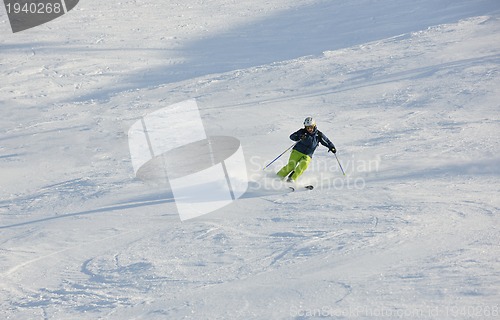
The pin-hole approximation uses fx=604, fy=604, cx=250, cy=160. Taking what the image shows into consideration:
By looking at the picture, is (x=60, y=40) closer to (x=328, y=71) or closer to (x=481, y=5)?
(x=328, y=71)

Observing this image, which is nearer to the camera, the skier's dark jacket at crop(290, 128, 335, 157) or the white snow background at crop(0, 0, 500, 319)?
the white snow background at crop(0, 0, 500, 319)

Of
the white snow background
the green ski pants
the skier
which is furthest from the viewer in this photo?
the skier

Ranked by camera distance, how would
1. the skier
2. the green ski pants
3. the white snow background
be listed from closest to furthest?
the white snow background, the green ski pants, the skier

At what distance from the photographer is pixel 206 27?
66.8 feet

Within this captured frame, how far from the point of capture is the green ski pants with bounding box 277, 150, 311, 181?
30.7 feet

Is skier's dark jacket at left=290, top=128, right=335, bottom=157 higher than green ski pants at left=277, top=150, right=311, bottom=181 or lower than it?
higher

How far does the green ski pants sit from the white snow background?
325 mm

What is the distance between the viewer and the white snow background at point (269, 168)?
6359 millimetres

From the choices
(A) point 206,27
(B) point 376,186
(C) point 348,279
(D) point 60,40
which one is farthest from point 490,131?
(D) point 60,40

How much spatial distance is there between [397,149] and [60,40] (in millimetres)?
13242

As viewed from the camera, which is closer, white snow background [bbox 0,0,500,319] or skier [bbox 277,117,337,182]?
white snow background [bbox 0,0,500,319]

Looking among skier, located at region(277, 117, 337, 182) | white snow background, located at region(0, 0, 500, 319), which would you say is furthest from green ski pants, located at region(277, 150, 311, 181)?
white snow background, located at region(0, 0, 500, 319)

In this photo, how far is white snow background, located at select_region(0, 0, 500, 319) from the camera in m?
6.36

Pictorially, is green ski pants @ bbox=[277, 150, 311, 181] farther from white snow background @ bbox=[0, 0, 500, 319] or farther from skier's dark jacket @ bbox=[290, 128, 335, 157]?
white snow background @ bbox=[0, 0, 500, 319]
